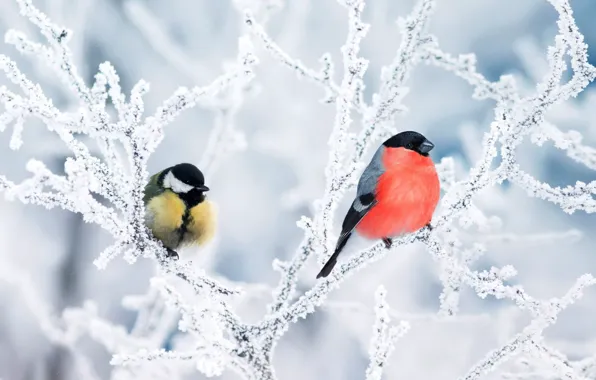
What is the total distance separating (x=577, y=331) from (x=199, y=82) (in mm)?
1004

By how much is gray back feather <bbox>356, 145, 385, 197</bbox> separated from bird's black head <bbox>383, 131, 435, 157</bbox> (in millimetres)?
37

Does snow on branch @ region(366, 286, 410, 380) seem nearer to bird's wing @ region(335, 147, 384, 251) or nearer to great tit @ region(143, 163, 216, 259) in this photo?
bird's wing @ region(335, 147, 384, 251)

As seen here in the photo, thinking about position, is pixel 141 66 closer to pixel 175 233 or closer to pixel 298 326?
pixel 175 233

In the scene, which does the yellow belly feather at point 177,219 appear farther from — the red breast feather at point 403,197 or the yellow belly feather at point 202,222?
the red breast feather at point 403,197

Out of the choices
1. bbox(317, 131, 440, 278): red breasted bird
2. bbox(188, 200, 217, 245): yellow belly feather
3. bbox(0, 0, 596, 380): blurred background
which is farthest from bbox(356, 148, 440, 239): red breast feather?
bbox(188, 200, 217, 245): yellow belly feather

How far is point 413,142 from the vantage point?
48.0 inches

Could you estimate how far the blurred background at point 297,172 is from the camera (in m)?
1.35

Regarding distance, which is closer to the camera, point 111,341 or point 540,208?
point 540,208

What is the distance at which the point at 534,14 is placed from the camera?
4.55 feet

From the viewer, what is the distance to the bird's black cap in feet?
4.00

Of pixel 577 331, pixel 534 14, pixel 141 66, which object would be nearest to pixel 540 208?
pixel 577 331

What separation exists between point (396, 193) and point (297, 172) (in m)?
0.41

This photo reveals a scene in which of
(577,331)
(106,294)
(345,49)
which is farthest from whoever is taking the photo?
(106,294)

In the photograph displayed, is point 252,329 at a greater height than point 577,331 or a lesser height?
lesser
